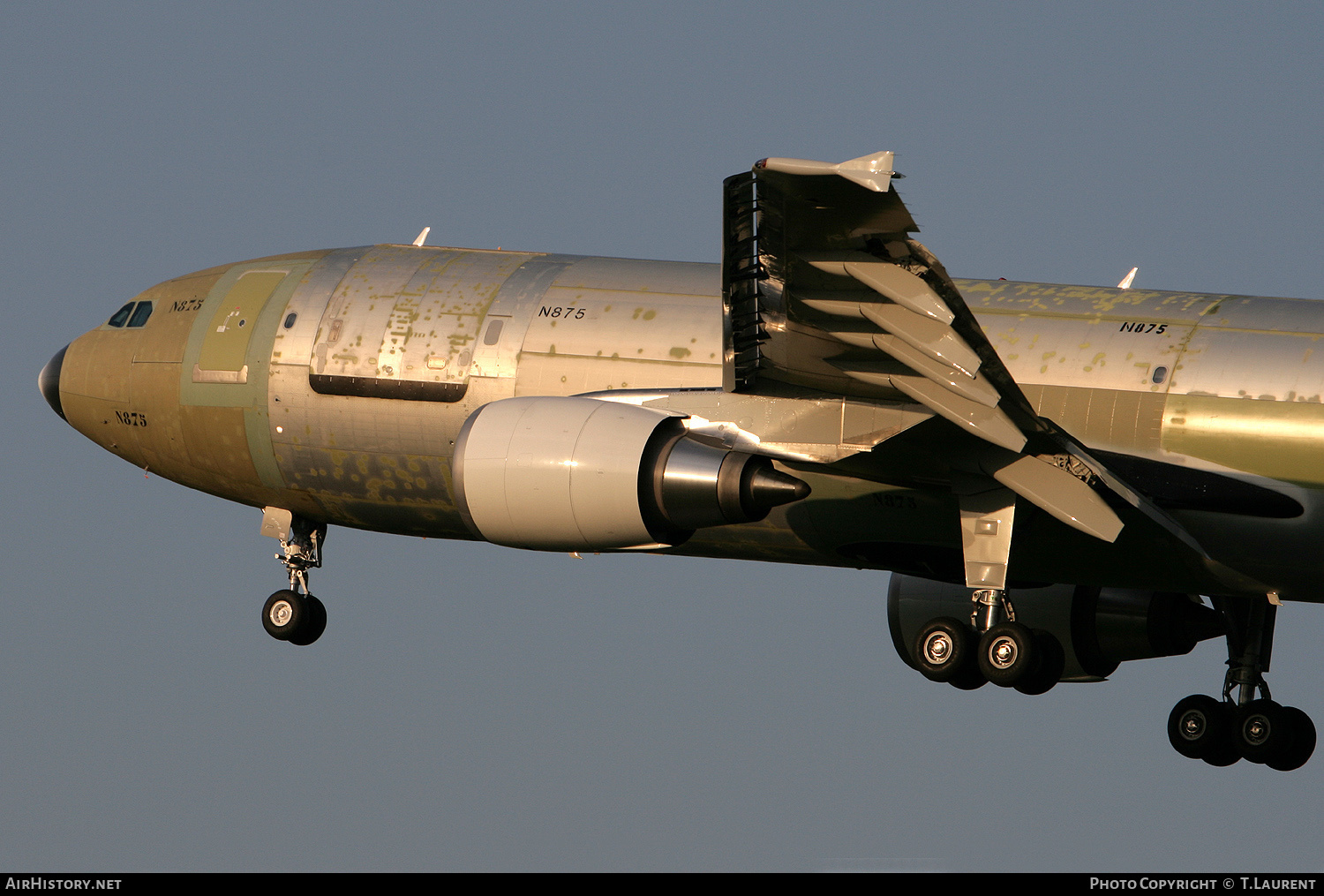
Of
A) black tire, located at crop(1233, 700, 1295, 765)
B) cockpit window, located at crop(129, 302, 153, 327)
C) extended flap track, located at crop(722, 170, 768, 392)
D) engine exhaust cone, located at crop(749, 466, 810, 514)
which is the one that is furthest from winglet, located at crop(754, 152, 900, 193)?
cockpit window, located at crop(129, 302, 153, 327)

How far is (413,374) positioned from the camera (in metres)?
27.1

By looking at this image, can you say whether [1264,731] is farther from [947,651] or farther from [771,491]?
[771,491]

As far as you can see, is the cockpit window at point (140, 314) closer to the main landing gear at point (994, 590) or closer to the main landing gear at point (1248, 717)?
the main landing gear at point (994, 590)

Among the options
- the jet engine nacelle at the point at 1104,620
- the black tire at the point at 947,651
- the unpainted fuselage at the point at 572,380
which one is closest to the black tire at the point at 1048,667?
the jet engine nacelle at the point at 1104,620

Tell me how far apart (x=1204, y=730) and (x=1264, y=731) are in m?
0.90

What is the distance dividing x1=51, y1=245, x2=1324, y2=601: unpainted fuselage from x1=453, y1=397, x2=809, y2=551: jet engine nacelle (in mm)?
1720

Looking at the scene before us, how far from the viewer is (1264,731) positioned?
1106 inches

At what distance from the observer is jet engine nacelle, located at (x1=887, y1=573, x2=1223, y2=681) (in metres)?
29.1

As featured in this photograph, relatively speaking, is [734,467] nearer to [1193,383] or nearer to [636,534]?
[636,534]

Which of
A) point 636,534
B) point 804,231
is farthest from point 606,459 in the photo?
point 804,231

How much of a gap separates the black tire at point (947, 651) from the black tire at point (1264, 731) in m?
6.07

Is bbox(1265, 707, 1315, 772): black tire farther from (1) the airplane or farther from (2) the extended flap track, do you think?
(2) the extended flap track

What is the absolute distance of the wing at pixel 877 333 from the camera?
18.7m

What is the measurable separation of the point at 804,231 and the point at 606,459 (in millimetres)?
4114
